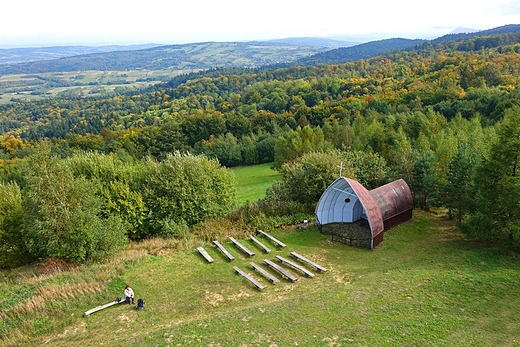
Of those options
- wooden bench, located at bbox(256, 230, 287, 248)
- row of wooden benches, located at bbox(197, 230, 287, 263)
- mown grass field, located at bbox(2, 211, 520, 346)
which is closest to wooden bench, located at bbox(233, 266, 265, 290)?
mown grass field, located at bbox(2, 211, 520, 346)

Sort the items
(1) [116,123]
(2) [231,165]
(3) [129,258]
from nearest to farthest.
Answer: (3) [129,258]
(2) [231,165]
(1) [116,123]

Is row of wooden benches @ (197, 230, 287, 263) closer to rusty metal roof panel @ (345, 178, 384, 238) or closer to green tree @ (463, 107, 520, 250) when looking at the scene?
rusty metal roof panel @ (345, 178, 384, 238)

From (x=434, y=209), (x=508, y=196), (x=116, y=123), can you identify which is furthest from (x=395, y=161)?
(x=116, y=123)

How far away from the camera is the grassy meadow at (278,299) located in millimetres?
15367

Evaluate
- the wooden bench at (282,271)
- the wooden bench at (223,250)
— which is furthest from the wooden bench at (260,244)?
the wooden bench at (223,250)

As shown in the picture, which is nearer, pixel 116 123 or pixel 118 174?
pixel 118 174

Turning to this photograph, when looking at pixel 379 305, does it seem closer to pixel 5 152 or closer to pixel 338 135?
pixel 338 135

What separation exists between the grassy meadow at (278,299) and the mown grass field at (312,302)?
0.06m

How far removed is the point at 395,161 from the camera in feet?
121

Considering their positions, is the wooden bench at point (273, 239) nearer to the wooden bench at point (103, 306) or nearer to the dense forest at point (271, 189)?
the dense forest at point (271, 189)

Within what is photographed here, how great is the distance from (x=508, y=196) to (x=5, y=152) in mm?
110190

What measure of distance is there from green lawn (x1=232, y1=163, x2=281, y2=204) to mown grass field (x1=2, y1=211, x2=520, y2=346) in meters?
23.1

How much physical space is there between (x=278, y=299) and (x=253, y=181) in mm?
43848

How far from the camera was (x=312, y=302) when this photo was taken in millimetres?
17891
